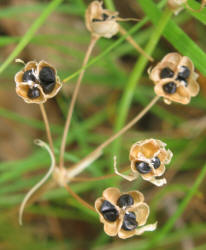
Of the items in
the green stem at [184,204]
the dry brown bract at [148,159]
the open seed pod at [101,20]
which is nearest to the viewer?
the dry brown bract at [148,159]

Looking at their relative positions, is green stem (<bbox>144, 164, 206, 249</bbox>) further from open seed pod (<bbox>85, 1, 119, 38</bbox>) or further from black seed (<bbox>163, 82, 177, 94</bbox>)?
open seed pod (<bbox>85, 1, 119, 38</bbox>)

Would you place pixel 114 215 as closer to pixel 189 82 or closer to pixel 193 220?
pixel 189 82

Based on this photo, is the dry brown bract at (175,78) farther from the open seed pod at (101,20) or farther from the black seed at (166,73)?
the open seed pod at (101,20)

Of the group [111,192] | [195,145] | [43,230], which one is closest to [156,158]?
[111,192]

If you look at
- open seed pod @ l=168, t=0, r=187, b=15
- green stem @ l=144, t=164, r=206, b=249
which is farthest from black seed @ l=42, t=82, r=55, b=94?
green stem @ l=144, t=164, r=206, b=249

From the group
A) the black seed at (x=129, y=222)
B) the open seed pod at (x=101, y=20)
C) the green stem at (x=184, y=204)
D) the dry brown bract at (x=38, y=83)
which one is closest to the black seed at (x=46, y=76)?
the dry brown bract at (x=38, y=83)

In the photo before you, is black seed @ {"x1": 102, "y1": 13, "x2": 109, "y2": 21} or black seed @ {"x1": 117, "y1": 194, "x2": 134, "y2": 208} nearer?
black seed @ {"x1": 117, "y1": 194, "x2": 134, "y2": 208}
